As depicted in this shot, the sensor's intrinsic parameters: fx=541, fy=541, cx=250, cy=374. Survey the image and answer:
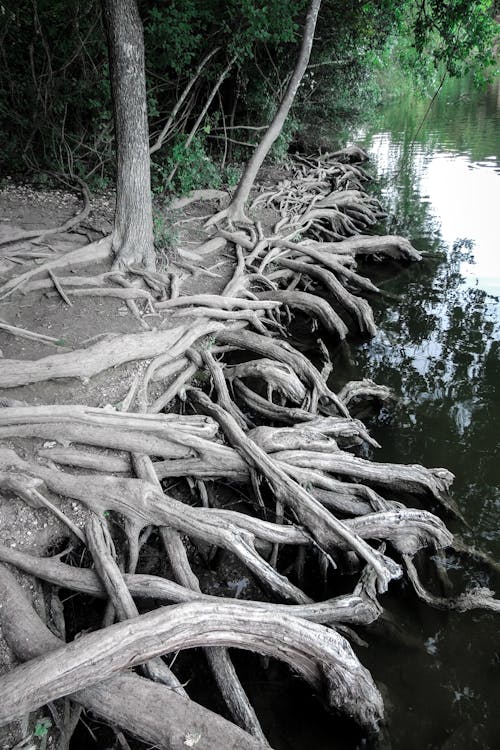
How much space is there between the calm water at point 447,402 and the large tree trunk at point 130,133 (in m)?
3.83

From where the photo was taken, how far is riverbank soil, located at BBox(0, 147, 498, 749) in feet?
10.9

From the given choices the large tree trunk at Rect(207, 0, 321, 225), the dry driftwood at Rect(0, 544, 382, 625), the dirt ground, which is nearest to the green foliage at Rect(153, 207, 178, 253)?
the dirt ground

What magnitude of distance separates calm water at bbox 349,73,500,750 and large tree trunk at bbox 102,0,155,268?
3827mm

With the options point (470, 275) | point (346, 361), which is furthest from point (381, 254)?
point (346, 361)

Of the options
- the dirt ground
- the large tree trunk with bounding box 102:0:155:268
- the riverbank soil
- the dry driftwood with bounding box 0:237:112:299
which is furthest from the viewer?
the dry driftwood with bounding box 0:237:112:299

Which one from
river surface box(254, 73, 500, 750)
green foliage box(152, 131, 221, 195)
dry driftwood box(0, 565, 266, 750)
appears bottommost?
river surface box(254, 73, 500, 750)

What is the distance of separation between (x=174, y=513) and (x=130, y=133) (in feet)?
16.9

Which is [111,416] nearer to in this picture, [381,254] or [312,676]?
[312,676]

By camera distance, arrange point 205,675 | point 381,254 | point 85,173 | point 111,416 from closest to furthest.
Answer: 1. point 205,675
2. point 111,416
3. point 85,173
4. point 381,254

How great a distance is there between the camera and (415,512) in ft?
16.3

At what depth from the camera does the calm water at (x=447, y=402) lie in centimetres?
405

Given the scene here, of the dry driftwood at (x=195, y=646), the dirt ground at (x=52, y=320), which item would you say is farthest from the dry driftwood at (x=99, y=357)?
the dry driftwood at (x=195, y=646)

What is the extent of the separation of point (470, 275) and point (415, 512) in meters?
8.41

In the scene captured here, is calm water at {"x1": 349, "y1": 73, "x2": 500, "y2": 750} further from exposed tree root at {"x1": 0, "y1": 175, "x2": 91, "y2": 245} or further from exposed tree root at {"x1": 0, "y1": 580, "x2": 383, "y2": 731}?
exposed tree root at {"x1": 0, "y1": 175, "x2": 91, "y2": 245}
